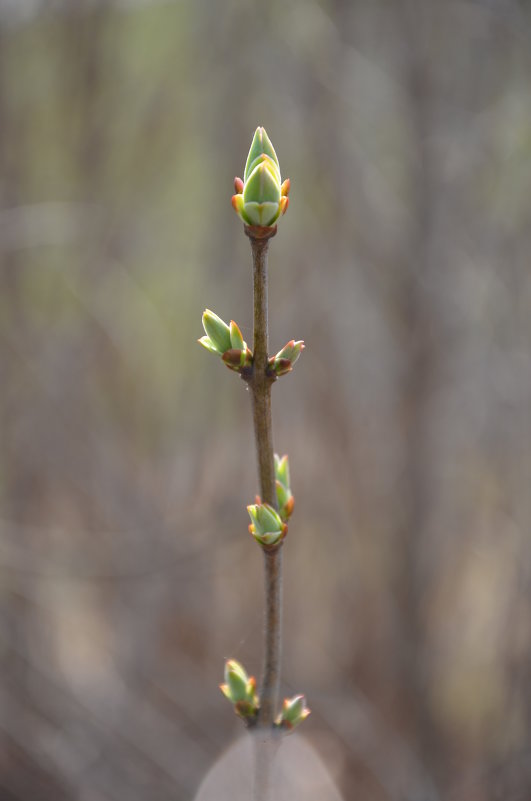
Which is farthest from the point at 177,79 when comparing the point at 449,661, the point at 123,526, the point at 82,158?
the point at 449,661

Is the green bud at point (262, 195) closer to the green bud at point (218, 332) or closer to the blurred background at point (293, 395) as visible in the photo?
the green bud at point (218, 332)

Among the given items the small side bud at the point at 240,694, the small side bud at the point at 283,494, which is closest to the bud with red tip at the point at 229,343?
the small side bud at the point at 283,494

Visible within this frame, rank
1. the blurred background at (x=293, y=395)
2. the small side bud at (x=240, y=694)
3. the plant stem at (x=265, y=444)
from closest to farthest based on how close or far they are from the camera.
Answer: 1. the plant stem at (x=265, y=444)
2. the small side bud at (x=240, y=694)
3. the blurred background at (x=293, y=395)

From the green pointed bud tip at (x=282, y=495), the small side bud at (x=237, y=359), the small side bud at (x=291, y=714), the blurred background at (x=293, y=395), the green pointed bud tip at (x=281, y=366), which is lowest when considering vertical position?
the small side bud at (x=291, y=714)

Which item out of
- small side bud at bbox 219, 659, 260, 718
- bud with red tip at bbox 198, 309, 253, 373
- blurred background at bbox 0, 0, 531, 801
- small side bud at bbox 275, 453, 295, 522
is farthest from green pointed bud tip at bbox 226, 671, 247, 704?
blurred background at bbox 0, 0, 531, 801

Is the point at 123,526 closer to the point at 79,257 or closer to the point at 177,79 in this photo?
the point at 79,257

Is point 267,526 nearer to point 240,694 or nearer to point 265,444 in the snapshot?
point 265,444
